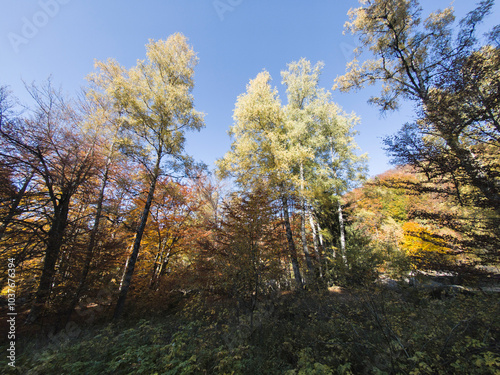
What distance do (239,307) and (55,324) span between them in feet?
20.5

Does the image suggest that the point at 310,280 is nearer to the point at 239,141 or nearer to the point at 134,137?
the point at 239,141

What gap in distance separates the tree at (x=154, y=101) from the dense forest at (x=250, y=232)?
0.07 m

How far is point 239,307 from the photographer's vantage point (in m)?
5.62

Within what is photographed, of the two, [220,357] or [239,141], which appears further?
[239,141]

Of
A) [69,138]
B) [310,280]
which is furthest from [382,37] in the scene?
[69,138]

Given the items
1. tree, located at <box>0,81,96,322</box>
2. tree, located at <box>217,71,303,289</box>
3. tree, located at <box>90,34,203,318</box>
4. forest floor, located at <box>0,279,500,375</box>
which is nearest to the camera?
forest floor, located at <box>0,279,500,375</box>

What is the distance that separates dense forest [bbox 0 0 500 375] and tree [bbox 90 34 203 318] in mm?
71

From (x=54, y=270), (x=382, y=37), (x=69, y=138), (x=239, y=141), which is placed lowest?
(x=54, y=270)

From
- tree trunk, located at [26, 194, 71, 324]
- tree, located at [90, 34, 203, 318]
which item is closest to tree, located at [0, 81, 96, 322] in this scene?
tree trunk, located at [26, 194, 71, 324]

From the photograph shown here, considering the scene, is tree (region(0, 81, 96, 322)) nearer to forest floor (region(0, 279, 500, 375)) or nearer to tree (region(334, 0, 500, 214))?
forest floor (region(0, 279, 500, 375))

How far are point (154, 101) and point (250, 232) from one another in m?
7.17

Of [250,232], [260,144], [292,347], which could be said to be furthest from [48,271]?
[260,144]

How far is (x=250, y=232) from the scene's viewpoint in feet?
18.5

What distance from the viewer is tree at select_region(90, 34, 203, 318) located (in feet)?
24.2
